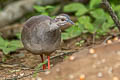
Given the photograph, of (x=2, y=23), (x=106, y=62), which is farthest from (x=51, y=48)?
(x=2, y=23)

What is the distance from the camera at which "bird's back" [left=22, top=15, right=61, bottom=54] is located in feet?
15.3

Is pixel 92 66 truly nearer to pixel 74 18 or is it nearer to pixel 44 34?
pixel 44 34

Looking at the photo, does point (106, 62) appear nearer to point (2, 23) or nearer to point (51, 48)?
point (51, 48)

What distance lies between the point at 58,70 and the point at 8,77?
4.57 ft

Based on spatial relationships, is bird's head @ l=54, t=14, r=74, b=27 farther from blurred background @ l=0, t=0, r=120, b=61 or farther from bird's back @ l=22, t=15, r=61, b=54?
blurred background @ l=0, t=0, r=120, b=61

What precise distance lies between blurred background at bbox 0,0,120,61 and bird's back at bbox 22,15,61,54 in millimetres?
1119

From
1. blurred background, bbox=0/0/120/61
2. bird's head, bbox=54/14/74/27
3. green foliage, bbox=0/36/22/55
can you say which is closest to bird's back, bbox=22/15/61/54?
Answer: bird's head, bbox=54/14/74/27

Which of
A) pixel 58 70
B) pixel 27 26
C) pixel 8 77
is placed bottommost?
pixel 8 77

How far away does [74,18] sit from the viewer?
8914 millimetres

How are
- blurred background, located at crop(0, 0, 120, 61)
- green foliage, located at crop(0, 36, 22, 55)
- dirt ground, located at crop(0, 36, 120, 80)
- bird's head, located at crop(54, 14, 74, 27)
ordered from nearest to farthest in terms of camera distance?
dirt ground, located at crop(0, 36, 120, 80), bird's head, located at crop(54, 14, 74, 27), green foliage, located at crop(0, 36, 22, 55), blurred background, located at crop(0, 0, 120, 61)

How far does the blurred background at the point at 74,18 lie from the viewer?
21.0ft

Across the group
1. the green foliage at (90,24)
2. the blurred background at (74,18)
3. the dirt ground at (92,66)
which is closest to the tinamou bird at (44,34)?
the dirt ground at (92,66)

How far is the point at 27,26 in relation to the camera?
4.86m

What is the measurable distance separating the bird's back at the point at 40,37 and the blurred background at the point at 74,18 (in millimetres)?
1119
